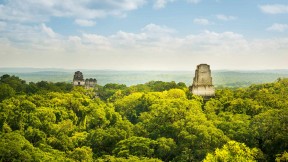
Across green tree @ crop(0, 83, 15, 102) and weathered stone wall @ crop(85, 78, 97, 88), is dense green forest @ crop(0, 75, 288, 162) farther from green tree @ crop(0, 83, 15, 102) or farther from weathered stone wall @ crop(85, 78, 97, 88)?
weathered stone wall @ crop(85, 78, 97, 88)

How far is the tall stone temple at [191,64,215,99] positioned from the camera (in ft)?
212

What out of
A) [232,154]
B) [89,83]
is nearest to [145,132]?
[232,154]

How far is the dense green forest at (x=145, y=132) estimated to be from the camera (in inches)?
1299

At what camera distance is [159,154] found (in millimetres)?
37531

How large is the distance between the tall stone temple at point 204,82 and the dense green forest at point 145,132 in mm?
5455

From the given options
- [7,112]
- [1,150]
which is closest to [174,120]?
[7,112]

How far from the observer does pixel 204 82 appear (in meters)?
64.9

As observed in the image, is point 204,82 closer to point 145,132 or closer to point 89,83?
point 145,132

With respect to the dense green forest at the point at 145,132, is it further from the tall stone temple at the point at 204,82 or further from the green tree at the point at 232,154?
the tall stone temple at the point at 204,82

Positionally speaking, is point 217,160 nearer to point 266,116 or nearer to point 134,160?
point 134,160

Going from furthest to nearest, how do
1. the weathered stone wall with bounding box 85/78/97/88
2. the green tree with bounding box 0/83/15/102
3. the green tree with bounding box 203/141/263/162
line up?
the weathered stone wall with bounding box 85/78/97/88 < the green tree with bounding box 0/83/15/102 < the green tree with bounding box 203/141/263/162

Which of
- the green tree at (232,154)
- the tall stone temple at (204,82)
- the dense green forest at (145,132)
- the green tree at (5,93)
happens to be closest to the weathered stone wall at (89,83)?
the dense green forest at (145,132)

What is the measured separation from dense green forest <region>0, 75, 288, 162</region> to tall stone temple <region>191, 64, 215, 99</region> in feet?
17.9

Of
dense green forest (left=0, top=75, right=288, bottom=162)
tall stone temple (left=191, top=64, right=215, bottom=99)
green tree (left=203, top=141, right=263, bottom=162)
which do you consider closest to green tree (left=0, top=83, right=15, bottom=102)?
dense green forest (left=0, top=75, right=288, bottom=162)
